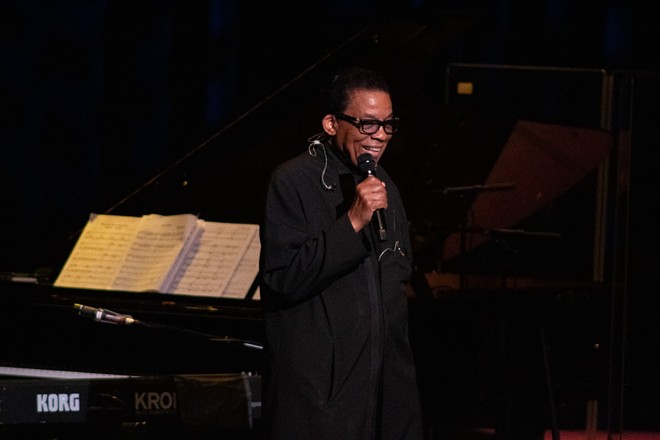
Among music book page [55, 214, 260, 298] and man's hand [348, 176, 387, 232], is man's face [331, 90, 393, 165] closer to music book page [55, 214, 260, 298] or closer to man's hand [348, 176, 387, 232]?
man's hand [348, 176, 387, 232]

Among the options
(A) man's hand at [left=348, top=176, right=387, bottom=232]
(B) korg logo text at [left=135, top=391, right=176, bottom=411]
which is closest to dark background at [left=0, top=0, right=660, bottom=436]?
(B) korg logo text at [left=135, top=391, right=176, bottom=411]

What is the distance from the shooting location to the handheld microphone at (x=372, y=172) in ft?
7.92

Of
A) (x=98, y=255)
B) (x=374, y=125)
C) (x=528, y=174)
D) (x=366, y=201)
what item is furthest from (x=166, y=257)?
(x=528, y=174)

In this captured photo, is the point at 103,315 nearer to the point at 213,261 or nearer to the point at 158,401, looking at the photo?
the point at 158,401

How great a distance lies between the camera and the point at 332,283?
7.76 ft

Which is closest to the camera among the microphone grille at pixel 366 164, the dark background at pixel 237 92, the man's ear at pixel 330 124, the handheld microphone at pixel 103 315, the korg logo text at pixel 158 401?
the microphone grille at pixel 366 164

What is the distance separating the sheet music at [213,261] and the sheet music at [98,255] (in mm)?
253

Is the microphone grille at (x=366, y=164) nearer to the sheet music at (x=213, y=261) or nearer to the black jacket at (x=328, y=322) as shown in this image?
the black jacket at (x=328, y=322)

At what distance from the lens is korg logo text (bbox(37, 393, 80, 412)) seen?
9.29 feet

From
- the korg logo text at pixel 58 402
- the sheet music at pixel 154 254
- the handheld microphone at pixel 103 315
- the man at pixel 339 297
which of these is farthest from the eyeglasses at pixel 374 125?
the sheet music at pixel 154 254

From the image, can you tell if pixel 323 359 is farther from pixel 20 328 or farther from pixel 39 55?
pixel 39 55

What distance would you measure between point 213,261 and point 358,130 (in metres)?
1.38

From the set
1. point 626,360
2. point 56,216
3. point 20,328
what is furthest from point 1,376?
point 626,360

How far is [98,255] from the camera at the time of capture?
3.88 meters
